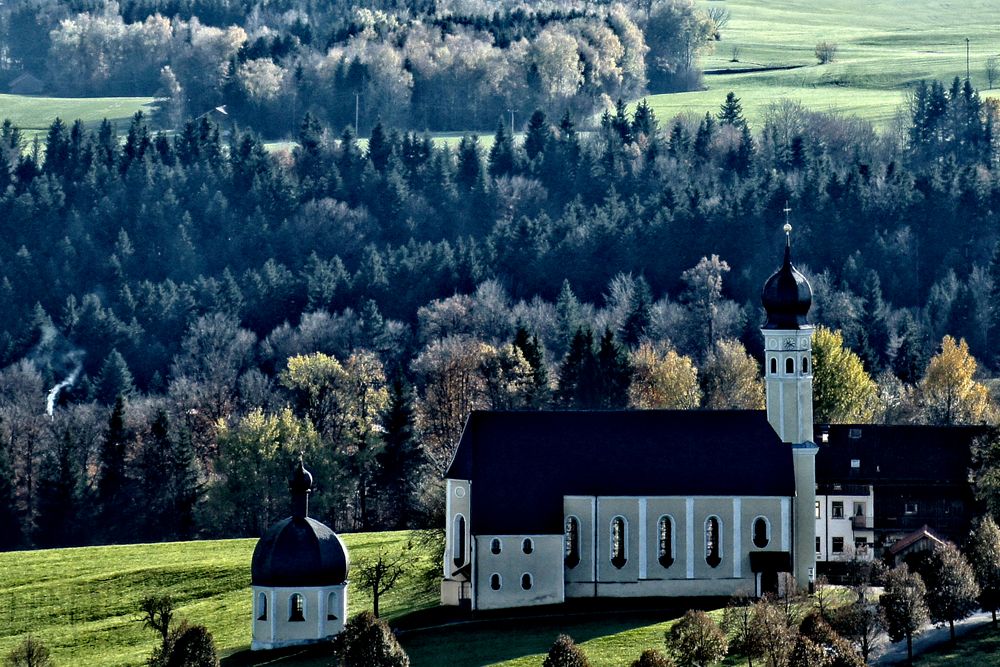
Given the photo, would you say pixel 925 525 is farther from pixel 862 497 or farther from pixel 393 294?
pixel 393 294

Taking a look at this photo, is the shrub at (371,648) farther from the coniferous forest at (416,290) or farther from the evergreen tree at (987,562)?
the coniferous forest at (416,290)

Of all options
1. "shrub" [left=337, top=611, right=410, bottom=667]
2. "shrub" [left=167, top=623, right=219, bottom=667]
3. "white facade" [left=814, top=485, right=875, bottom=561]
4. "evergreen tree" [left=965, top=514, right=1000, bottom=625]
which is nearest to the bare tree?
"shrub" [left=167, top=623, right=219, bottom=667]

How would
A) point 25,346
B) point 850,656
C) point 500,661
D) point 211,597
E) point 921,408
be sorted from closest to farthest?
1. point 850,656
2. point 500,661
3. point 211,597
4. point 921,408
5. point 25,346

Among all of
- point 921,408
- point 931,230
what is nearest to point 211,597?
point 921,408

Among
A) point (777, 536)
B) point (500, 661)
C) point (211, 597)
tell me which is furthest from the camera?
Result: point (211, 597)

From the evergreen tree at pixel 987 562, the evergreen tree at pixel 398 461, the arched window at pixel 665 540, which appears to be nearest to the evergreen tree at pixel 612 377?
the evergreen tree at pixel 398 461

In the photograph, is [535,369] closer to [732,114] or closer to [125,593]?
[125,593]
